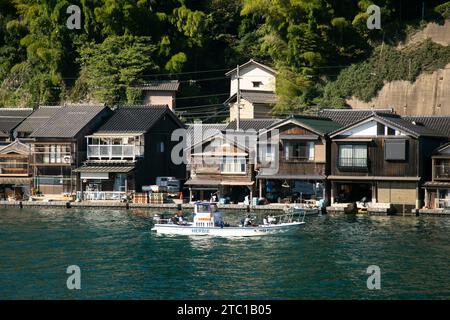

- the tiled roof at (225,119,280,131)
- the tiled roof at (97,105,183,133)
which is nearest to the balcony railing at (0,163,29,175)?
the tiled roof at (97,105,183,133)

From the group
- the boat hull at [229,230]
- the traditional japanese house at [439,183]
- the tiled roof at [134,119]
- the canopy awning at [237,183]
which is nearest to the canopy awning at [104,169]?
the tiled roof at [134,119]

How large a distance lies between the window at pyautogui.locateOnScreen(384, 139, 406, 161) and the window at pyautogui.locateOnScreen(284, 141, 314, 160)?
206 inches

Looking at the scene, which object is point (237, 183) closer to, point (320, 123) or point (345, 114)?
point (320, 123)

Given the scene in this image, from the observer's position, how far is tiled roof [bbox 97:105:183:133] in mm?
68000

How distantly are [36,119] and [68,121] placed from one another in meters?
6.28

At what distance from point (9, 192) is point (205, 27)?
2417cm

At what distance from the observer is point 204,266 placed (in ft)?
132

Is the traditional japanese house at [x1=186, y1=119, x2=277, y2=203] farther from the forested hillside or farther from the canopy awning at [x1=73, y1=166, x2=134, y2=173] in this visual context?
the forested hillside

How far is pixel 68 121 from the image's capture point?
69.3 m

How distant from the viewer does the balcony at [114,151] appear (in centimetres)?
6688

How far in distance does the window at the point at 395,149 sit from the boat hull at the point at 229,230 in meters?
12.5

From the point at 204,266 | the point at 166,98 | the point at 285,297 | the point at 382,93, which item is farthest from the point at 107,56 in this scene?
the point at 285,297

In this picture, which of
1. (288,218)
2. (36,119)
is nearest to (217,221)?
(288,218)
